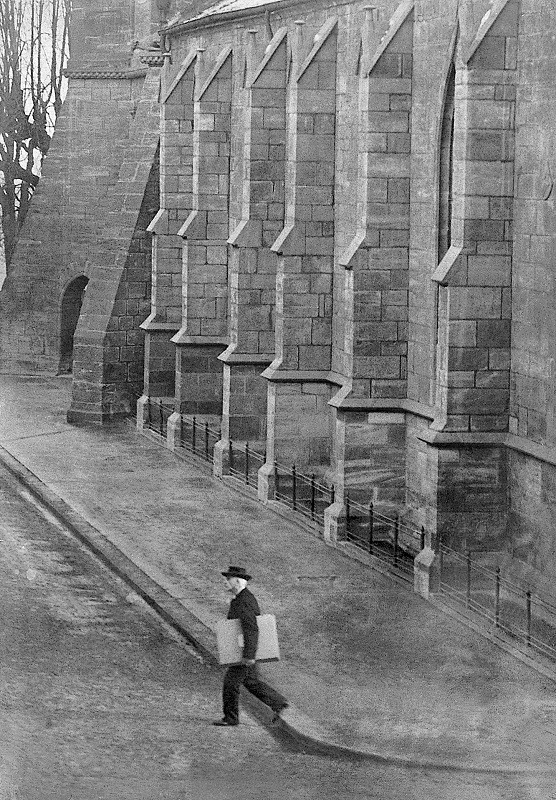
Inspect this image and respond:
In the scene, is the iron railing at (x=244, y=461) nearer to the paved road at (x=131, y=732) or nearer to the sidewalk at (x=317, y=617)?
the sidewalk at (x=317, y=617)

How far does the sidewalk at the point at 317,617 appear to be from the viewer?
15.2 m

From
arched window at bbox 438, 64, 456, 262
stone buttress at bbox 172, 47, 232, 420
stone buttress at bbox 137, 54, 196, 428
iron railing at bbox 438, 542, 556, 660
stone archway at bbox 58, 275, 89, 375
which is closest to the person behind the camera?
iron railing at bbox 438, 542, 556, 660

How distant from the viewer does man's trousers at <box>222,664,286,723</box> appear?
1536 cm

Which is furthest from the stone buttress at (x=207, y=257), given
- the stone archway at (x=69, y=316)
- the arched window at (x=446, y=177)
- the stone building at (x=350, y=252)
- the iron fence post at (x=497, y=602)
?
→ the iron fence post at (x=497, y=602)

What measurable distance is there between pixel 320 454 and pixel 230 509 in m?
1.52

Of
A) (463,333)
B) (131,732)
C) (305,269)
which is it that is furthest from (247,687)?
(305,269)

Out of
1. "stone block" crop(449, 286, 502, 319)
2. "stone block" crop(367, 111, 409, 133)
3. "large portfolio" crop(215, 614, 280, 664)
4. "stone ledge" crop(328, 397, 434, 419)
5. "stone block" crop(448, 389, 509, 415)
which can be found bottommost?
"large portfolio" crop(215, 614, 280, 664)

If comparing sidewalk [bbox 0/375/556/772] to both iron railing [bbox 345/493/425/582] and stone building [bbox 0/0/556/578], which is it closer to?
iron railing [bbox 345/493/425/582]

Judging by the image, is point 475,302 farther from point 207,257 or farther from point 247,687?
point 207,257

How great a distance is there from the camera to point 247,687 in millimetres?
15398

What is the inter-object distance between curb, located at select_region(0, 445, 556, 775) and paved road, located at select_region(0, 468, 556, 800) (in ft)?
0.42

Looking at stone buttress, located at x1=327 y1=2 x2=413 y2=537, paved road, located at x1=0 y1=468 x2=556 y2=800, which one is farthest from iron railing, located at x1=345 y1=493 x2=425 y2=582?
paved road, located at x1=0 y1=468 x2=556 y2=800

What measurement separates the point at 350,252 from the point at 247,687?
8747 millimetres

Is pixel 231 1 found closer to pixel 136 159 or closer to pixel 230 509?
pixel 136 159
